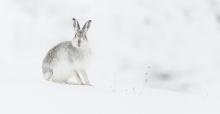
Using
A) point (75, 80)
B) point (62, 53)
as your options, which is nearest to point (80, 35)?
point (62, 53)

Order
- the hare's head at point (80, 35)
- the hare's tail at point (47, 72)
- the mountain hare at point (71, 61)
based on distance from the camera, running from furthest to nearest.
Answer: the hare's tail at point (47, 72)
the mountain hare at point (71, 61)
the hare's head at point (80, 35)

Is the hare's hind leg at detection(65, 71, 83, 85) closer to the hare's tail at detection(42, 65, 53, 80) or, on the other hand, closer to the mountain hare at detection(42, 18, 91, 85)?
the mountain hare at detection(42, 18, 91, 85)

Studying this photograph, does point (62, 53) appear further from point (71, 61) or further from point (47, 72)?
point (47, 72)

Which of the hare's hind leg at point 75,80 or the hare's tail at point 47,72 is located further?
the hare's tail at point 47,72

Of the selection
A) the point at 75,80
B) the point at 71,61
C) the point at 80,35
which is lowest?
the point at 75,80

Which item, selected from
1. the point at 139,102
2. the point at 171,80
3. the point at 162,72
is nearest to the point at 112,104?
the point at 139,102

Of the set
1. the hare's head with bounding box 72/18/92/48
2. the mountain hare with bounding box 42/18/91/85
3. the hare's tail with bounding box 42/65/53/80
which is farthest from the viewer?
the hare's tail with bounding box 42/65/53/80

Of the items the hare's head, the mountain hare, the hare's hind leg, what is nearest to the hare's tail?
the mountain hare

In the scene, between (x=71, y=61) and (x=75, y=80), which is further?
(x=75, y=80)

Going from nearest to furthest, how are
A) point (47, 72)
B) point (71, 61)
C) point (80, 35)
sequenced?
point (80, 35)
point (71, 61)
point (47, 72)

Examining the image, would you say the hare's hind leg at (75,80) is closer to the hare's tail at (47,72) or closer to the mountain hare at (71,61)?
the mountain hare at (71,61)

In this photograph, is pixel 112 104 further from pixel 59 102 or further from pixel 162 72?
pixel 162 72

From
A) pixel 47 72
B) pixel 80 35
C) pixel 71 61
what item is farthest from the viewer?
pixel 47 72

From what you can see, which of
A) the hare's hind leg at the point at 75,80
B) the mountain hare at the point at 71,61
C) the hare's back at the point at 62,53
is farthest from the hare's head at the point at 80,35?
the hare's hind leg at the point at 75,80
